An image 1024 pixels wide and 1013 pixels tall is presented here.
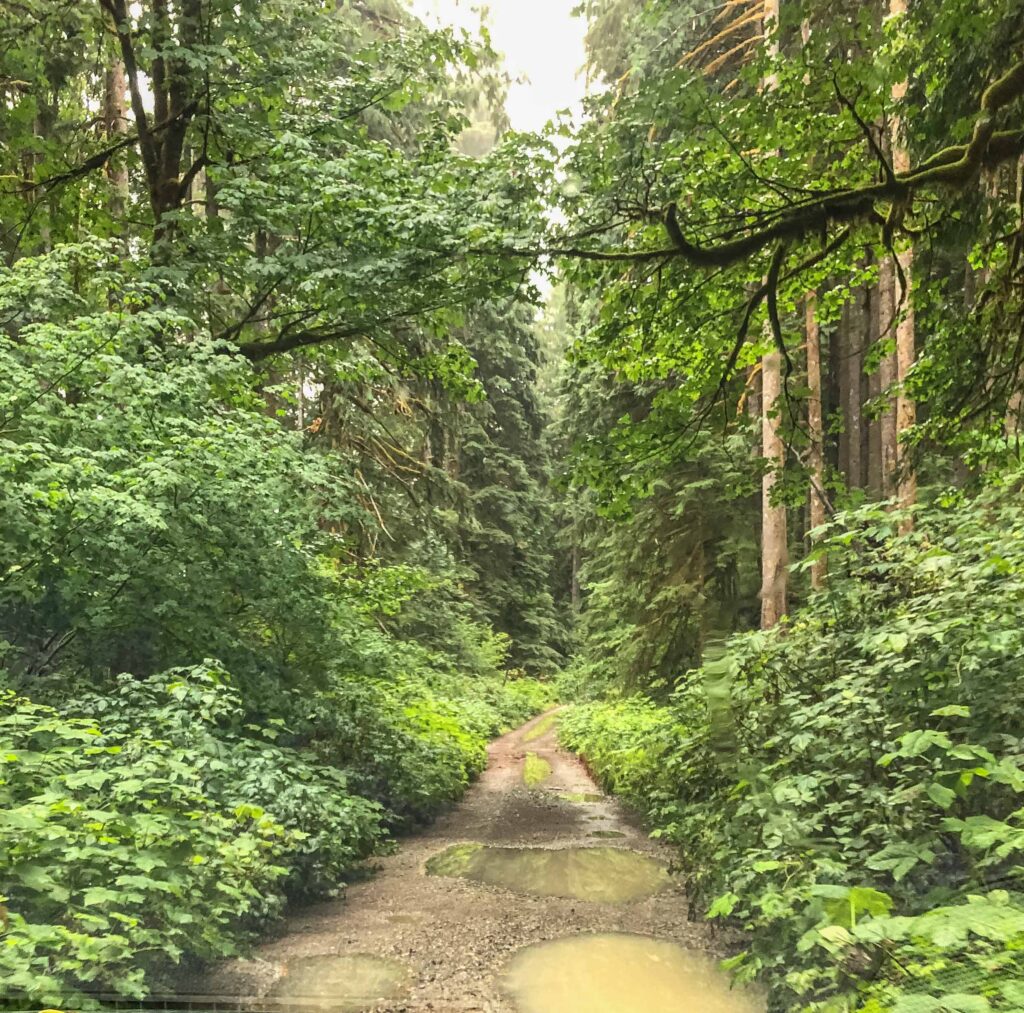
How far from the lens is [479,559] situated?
26172 millimetres

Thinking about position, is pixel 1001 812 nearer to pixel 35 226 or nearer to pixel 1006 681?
pixel 1006 681

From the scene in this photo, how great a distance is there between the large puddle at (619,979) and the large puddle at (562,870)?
112 cm

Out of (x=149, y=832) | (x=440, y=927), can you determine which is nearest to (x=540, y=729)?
(x=440, y=927)

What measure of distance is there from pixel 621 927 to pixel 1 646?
15.6 feet

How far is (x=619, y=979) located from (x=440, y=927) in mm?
1556

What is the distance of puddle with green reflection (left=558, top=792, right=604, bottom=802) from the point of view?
10.6 metres

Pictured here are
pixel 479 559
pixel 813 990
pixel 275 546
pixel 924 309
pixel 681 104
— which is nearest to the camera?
pixel 813 990

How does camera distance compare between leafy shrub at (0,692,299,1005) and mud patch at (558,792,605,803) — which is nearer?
leafy shrub at (0,692,299,1005)

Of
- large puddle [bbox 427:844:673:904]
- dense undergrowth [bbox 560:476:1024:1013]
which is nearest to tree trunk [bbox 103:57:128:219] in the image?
large puddle [bbox 427:844:673:904]

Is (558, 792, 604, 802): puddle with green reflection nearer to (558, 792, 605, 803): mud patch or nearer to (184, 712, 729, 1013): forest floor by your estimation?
(558, 792, 605, 803): mud patch

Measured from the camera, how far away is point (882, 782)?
392 cm

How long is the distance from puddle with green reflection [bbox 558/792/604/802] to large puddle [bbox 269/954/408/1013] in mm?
6258

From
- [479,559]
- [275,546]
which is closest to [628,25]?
[275,546]

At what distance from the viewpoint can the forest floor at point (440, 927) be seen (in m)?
4.26
